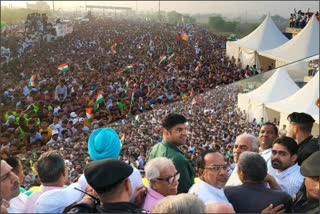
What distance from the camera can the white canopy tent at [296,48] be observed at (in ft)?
9.36

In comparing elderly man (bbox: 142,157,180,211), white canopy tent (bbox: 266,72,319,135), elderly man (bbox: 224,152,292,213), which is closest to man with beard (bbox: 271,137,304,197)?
elderly man (bbox: 224,152,292,213)

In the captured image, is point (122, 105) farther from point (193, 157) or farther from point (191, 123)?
point (191, 123)

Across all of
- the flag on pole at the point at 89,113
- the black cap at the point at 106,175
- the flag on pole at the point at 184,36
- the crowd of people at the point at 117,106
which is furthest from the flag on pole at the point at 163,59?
the black cap at the point at 106,175

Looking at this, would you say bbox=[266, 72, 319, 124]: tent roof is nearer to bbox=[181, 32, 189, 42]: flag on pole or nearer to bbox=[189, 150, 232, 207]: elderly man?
bbox=[181, 32, 189, 42]: flag on pole

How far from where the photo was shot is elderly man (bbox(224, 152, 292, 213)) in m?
1.56

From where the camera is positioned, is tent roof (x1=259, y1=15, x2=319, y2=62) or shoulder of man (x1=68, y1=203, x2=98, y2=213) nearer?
shoulder of man (x1=68, y1=203, x2=98, y2=213)

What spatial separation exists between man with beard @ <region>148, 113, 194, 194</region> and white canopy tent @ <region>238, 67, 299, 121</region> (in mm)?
1707

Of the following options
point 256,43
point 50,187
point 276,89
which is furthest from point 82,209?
point 276,89

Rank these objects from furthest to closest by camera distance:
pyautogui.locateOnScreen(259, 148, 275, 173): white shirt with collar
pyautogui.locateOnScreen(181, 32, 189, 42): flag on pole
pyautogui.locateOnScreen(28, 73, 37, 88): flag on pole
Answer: pyautogui.locateOnScreen(181, 32, 189, 42): flag on pole → pyautogui.locateOnScreen(28, 73, 37, 88): flag on pole → pyautogui.locateOnScreen(259, 148, 275, 173): white shirt with collar

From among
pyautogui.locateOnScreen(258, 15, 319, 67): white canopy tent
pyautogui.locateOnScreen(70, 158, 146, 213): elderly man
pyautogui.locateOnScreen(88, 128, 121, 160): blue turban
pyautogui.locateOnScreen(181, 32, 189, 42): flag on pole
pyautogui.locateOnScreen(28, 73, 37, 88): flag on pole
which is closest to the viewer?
pyautogui.locateOnScreen(70, 158, 146, 213): elderly man

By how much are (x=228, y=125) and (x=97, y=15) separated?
1842mm

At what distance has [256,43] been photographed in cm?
277

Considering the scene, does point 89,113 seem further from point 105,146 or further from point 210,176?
point 210,176

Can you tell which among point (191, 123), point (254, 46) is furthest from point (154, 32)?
point (191, 123)
